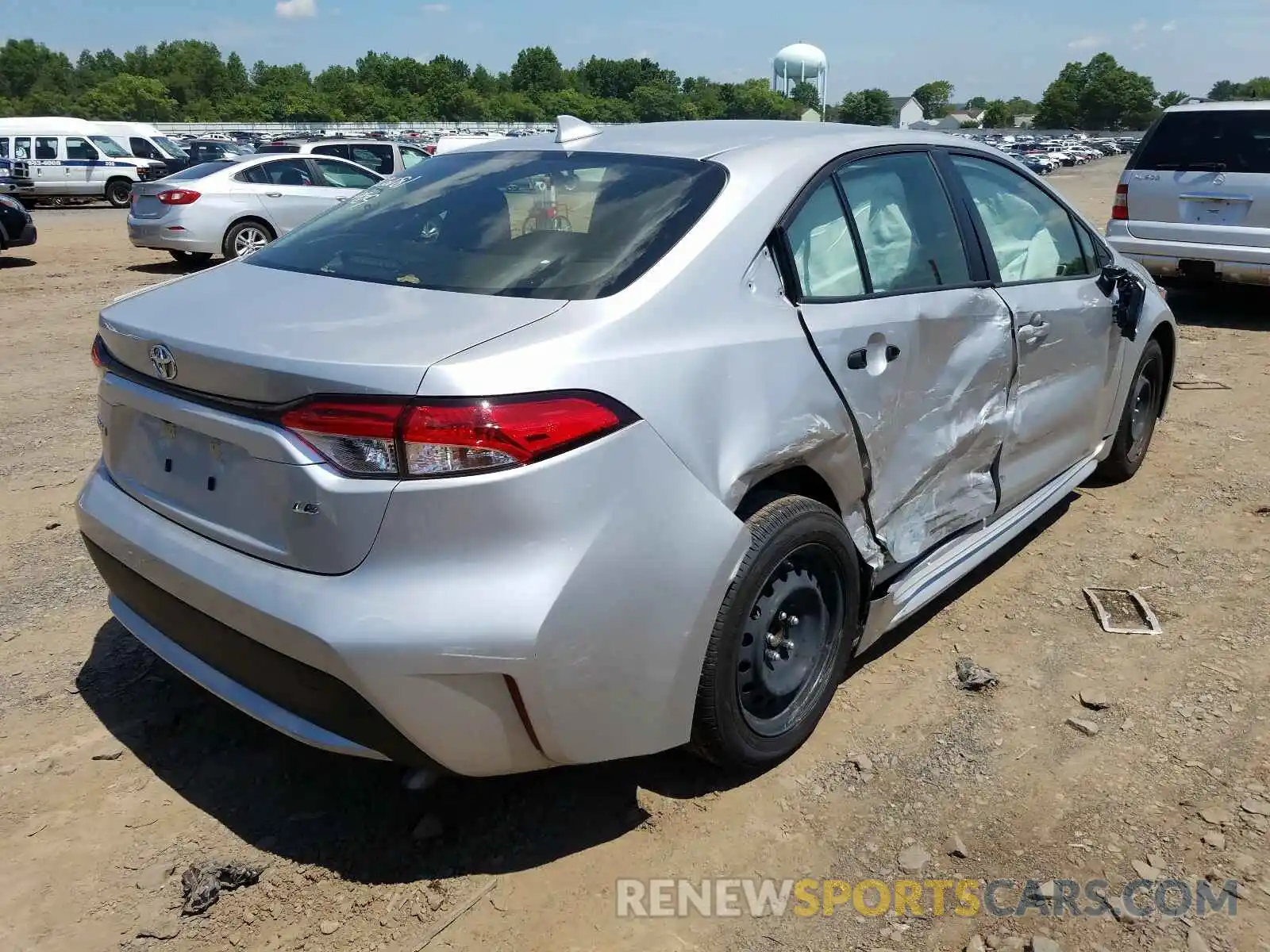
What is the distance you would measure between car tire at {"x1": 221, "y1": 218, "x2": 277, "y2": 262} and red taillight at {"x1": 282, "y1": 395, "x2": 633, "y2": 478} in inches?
462

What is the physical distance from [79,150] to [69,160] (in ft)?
1.09

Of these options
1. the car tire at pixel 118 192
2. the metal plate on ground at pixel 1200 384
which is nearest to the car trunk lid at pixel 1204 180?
the metal plate on ground at pixel 1200 384

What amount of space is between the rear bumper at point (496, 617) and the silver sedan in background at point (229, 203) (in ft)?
36.0

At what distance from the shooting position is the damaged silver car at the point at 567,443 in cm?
216

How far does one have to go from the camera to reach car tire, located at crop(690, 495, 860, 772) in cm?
259

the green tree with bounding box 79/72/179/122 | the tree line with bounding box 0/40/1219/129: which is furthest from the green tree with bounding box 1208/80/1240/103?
the green tree with bounding box 79/72/179/122

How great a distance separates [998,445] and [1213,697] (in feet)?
3.54

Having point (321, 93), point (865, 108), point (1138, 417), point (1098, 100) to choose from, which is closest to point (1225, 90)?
point (1098, 100)

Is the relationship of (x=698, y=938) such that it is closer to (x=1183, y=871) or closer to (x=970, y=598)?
(x=1183, y=871)

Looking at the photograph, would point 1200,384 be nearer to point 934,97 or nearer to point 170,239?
point 170,239

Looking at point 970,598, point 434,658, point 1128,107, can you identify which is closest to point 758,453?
point 434,658

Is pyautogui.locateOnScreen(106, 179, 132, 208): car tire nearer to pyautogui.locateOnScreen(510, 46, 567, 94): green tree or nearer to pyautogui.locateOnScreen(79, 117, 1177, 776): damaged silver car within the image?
pyautogui.locateOnScreen(79, 117, 1177, 776): damaged silver car

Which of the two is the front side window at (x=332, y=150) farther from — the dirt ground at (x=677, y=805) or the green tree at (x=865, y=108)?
the green tree at (x=865, y=108)

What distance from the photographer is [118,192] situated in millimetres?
25078
